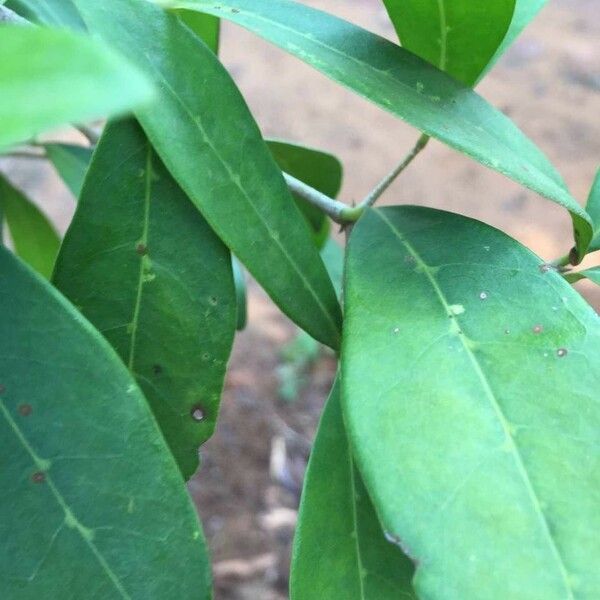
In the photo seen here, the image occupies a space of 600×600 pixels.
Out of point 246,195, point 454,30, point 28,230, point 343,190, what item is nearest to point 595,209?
point 454,30

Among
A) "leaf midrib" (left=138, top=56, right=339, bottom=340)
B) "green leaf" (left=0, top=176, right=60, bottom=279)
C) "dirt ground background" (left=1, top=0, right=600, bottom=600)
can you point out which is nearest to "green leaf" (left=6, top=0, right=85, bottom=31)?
"leaf midrib" (left=138, top=56, right=339, bottom=340)

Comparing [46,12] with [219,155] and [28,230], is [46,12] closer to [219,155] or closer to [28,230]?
[219,155]

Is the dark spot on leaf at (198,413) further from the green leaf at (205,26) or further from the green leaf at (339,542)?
the green leaf at (205,26)

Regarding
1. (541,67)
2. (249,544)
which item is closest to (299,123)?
(541,67)

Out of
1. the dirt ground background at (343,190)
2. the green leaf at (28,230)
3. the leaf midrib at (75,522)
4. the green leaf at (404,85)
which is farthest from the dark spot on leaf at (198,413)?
the dirt ground background at (343,190)

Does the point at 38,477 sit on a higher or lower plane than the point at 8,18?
lower

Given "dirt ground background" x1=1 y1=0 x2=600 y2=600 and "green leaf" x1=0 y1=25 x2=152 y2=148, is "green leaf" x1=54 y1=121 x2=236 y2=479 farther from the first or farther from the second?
"dirt ground background" x1=1 y1=0 x2=600 y2=600
